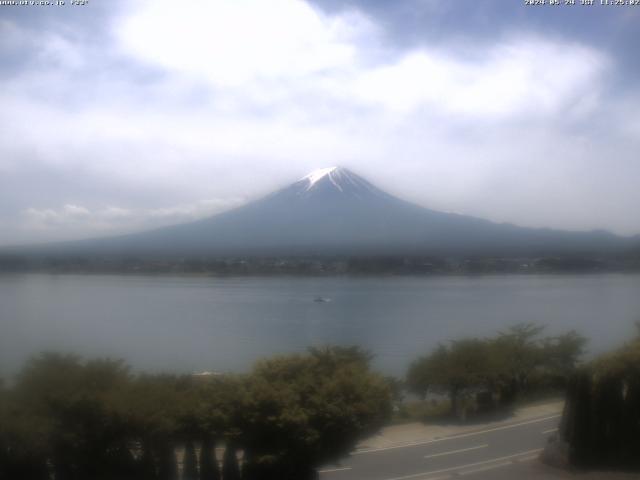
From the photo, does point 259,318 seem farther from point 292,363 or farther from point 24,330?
point 292,363

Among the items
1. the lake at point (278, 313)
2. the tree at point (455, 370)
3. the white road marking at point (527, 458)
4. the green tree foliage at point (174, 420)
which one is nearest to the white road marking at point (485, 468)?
the white road marking at point (527, 458)

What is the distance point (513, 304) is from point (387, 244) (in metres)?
11.6

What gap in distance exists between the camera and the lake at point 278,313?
11.0 m

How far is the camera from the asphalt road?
20.7ft

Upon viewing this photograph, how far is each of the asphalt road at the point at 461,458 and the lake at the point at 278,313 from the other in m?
1.65

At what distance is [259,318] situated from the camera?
19766 mm

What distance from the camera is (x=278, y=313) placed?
2119 centimetres

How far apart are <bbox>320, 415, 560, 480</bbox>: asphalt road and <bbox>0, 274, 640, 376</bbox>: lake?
165 centimetres

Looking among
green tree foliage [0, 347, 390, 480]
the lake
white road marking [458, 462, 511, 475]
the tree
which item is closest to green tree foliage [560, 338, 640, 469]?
white road marking [458, 462, 511, 475]

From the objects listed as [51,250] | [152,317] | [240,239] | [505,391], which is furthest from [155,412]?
[240,239]

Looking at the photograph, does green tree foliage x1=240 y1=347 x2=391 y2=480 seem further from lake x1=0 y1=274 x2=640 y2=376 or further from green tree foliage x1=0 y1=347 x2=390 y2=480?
lake x1=0 y1=274 x2=640 y2=376

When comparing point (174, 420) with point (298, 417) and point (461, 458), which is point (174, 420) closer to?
Result: point (298, 417)

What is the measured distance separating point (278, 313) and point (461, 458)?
14.6m

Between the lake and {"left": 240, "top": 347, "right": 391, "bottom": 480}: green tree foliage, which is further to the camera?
the lake
